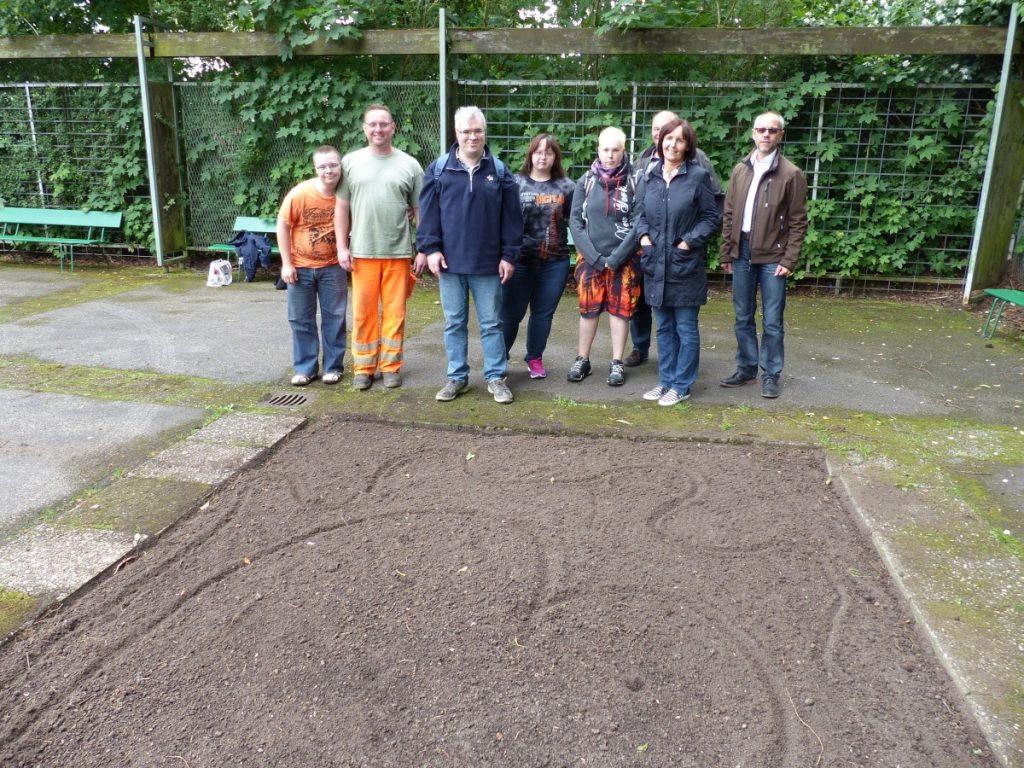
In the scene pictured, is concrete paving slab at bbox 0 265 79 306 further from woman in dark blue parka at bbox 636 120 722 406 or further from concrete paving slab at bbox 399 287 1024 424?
woman in dark blue parka at bbox 636 120 722 406

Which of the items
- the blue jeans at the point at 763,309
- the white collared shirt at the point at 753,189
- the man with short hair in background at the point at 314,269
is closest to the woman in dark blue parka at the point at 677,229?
the white collared shirt at the point at 753,189

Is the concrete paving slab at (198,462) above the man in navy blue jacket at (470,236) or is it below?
below

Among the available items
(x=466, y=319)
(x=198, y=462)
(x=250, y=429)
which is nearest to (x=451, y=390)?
(x=466, y=319)

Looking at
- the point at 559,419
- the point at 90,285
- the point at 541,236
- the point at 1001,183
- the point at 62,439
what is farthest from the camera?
the point at 90,285

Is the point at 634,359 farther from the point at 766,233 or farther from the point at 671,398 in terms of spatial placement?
the point at 766,233

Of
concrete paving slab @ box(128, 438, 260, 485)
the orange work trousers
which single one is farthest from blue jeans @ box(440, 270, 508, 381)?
concrete paving slab @ box(128, 438, 260, 485)

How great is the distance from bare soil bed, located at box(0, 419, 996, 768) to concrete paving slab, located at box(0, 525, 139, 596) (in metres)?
0.10

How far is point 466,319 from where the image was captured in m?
5.18

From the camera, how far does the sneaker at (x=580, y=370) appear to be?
18.4 ft

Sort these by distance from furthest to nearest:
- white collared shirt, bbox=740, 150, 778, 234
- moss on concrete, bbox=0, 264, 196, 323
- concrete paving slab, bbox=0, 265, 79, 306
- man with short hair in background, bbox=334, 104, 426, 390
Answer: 1. concrete paving slab, bbox=0, 265, 79, 306
2. moss on concrete, bbox=0, 264, 196, 323
3. man with short hair in background, bbox=334, 104, 426, 390
4. white collared shirt, bbox=740, 150, 778, 234

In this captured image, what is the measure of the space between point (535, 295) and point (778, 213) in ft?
5.28

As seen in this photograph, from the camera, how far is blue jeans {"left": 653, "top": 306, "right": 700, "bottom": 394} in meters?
5.01

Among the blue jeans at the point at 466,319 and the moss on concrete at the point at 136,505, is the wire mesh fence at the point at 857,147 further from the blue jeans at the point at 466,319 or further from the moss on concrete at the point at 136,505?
the moss on concrete at the point at 136,505

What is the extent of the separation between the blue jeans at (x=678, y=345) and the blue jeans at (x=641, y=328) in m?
0.59
